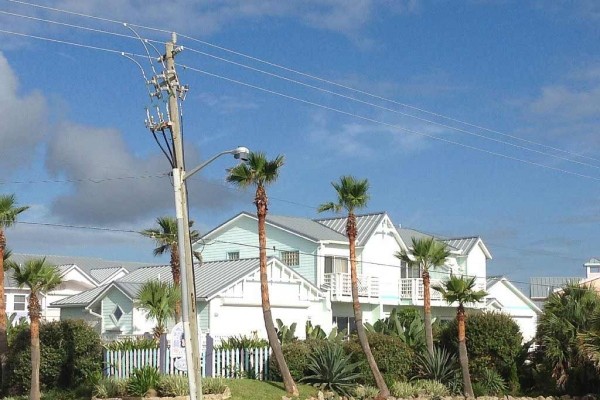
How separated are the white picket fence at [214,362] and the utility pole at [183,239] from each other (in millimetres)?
7472

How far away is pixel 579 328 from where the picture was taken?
3422 cm

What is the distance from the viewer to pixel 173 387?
27.0 metres

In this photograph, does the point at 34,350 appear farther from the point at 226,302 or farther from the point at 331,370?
the point at 226,302

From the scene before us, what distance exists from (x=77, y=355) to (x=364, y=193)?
37.6ft

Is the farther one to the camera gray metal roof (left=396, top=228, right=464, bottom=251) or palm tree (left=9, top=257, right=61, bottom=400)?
gray metal roof (left=396, top=228, right=464, bottom=251)

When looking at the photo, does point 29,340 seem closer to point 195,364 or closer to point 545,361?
point 195,364

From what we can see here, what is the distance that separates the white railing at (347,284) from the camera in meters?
50.0

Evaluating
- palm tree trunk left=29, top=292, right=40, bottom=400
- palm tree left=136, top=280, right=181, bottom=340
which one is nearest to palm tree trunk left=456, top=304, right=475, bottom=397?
palm tree left=136, top=280, right=181, bottom=340

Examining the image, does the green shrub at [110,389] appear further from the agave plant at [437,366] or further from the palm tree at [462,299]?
the agave plant at [437,366]

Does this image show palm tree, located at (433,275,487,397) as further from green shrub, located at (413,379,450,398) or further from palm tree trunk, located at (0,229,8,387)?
palm tree trunk, located at (0,229,8,387)

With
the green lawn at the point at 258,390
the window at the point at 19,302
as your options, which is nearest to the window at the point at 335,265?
the green lawn at the point at 258,390

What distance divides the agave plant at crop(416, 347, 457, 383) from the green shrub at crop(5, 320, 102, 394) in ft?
40.0

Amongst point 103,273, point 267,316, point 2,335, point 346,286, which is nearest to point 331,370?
point 267,316

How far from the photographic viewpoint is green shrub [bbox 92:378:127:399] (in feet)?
89.0
